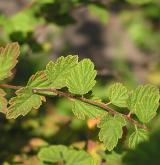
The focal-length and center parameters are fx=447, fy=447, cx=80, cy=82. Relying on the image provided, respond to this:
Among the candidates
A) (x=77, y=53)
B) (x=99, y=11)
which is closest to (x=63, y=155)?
(x=99, y=11)

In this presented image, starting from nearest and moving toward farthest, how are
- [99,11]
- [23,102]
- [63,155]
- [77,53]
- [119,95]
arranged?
[23,102], [119,95], [63,155], [99,11], [77,53]

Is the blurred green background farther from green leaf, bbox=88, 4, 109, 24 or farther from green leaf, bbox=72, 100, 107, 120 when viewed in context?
green leaf, bbox=72, 100, 107, 120

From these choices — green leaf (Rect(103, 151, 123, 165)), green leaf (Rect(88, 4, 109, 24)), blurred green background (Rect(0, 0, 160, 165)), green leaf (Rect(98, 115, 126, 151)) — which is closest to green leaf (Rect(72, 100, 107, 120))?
green leaf (Rect(98, 115, 126, 151))

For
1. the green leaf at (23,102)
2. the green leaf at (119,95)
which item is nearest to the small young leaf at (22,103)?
the green leaf at (23,102)

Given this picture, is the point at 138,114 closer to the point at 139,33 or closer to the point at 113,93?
the point at 113,93

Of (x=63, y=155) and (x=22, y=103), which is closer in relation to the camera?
(x=22, y=103)

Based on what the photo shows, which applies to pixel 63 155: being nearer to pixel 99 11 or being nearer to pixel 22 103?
pixel 22 103

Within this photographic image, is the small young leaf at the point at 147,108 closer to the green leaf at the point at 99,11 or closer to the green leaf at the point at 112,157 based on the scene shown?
the green leaf at the point at 112,157
